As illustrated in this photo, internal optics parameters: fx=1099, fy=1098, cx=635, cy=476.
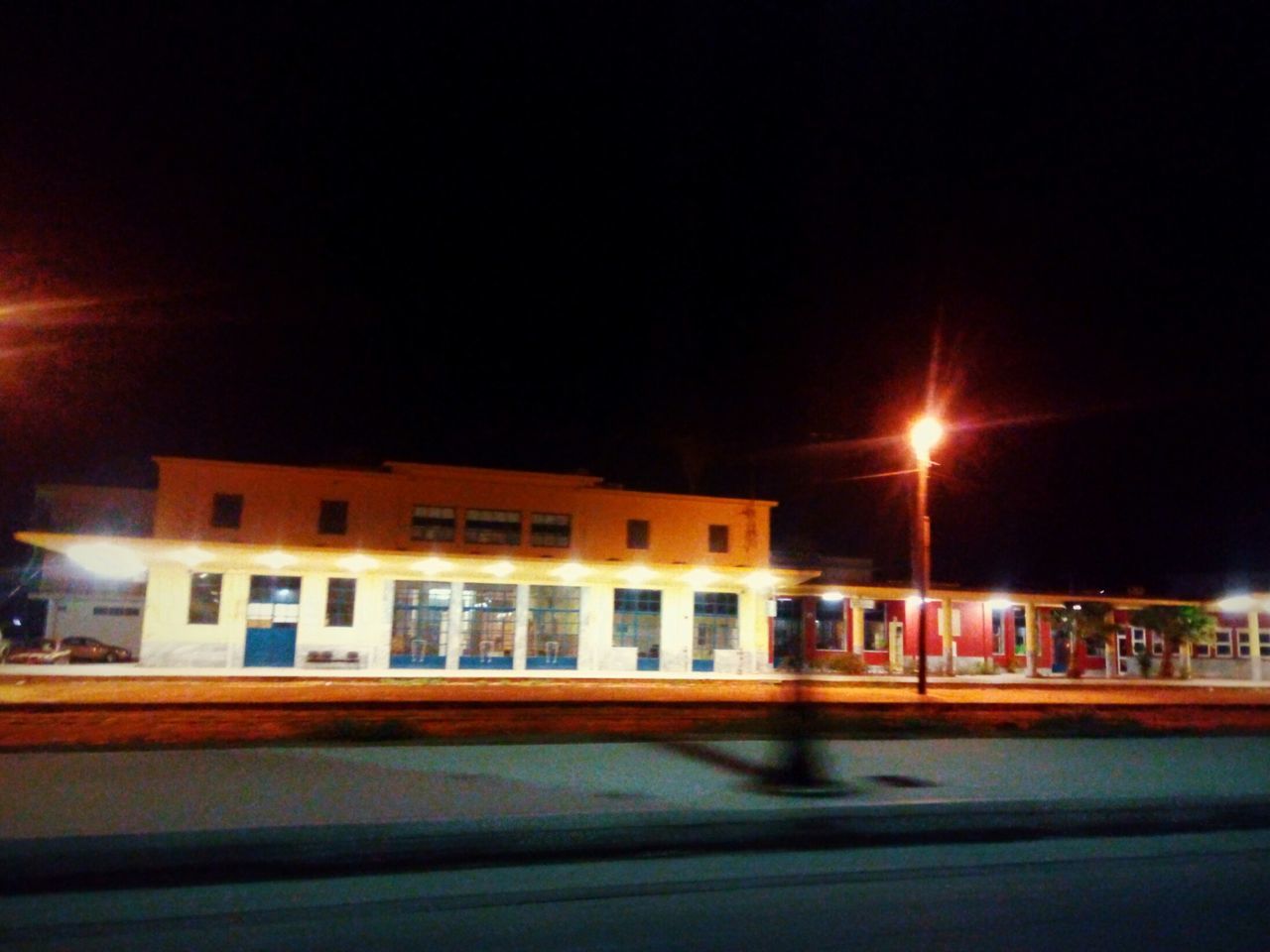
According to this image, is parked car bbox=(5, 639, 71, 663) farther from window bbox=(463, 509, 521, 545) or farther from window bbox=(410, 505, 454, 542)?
window bbox=(463, 509, 521, 545)

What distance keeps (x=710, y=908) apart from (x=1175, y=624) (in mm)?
39840

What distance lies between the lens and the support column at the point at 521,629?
35000 millimetres

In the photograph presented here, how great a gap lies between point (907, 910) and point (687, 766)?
A: 4250 millimetres

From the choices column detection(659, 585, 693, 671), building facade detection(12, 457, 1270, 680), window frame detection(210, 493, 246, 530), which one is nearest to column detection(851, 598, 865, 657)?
building facade detection(12, 457, 1270, 680)

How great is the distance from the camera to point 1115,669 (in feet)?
142

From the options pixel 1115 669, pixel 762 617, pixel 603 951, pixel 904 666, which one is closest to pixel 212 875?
pixel 603 951

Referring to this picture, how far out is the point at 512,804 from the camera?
27.4 feet

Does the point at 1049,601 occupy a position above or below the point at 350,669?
above

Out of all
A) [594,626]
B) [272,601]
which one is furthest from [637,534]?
[272,601]

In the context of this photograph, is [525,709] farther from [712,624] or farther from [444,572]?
[712,624]

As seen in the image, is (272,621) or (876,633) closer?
(272,621)

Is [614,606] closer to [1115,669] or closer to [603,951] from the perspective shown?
[1115,669]

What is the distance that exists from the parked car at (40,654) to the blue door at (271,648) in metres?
9.13

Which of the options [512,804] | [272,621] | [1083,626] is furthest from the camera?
[1083,626]
